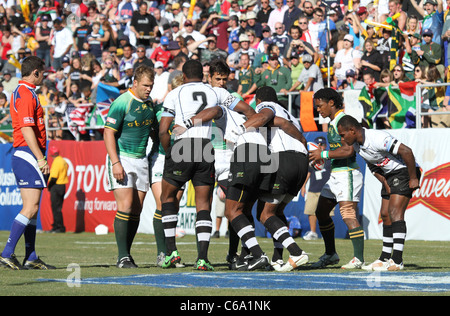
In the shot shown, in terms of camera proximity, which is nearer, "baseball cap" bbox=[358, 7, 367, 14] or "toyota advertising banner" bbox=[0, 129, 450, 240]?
"toyota advertising banner" bbox=[0, 129, 450, 240]

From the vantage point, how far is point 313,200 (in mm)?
18234

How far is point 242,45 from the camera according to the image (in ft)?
74.8

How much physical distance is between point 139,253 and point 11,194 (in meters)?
11.1

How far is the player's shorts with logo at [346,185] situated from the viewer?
10.6 metres

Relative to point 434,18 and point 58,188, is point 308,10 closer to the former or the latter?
point 434,18

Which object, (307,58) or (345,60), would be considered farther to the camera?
(345,60)

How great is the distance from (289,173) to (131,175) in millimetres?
2132

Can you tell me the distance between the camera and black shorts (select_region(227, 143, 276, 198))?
9805mm

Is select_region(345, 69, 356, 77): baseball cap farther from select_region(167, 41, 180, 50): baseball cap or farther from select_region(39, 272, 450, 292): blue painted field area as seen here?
select_region(39, 272, 450, 292): blue painted field area

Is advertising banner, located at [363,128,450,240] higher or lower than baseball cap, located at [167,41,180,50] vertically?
lower

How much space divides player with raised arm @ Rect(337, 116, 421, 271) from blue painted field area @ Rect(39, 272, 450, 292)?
24.1 inches

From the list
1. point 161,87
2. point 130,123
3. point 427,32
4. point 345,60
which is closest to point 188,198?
point 161,87

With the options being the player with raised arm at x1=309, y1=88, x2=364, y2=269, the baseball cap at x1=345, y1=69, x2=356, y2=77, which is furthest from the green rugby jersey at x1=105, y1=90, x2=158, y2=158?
the baseball cap at x1=345, y1=69, x2=356, y2=77

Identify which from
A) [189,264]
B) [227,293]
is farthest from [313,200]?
[227,293]
